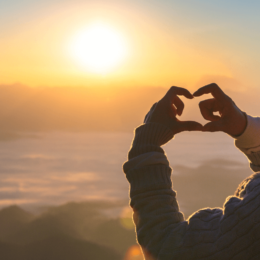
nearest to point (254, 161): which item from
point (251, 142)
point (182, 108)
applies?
point (251, 142)

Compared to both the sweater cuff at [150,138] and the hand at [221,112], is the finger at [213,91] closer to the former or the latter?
the hand at [221,112]

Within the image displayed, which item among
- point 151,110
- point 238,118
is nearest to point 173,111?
point 151,110

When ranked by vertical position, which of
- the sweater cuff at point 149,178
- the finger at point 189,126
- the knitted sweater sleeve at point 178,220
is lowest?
the knitted sweater sleeve at point 178,220

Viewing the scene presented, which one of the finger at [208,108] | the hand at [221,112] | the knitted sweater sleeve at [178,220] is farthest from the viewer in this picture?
the finger at [208,108]

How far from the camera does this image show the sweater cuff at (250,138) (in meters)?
2.43

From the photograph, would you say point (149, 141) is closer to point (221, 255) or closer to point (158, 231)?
point (158, 231)

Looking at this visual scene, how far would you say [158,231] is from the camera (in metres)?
1.81

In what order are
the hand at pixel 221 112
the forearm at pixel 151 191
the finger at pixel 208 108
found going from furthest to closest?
the finger at pixel 208 108, the hand at pixel 221 112, the forearm at pixel 151 191

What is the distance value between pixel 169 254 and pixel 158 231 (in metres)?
0.14

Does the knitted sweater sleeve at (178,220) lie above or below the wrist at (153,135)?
below

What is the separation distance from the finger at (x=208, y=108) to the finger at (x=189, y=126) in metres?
0.29

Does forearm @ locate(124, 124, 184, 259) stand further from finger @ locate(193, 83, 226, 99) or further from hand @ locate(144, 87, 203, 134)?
finger @ locate(193, 83, 226, 99)

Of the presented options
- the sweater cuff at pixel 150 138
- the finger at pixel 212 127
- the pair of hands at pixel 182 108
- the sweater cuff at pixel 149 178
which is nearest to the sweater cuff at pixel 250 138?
the pair of hands at pixel 182 108

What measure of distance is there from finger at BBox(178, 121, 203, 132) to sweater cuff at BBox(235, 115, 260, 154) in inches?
20.6
